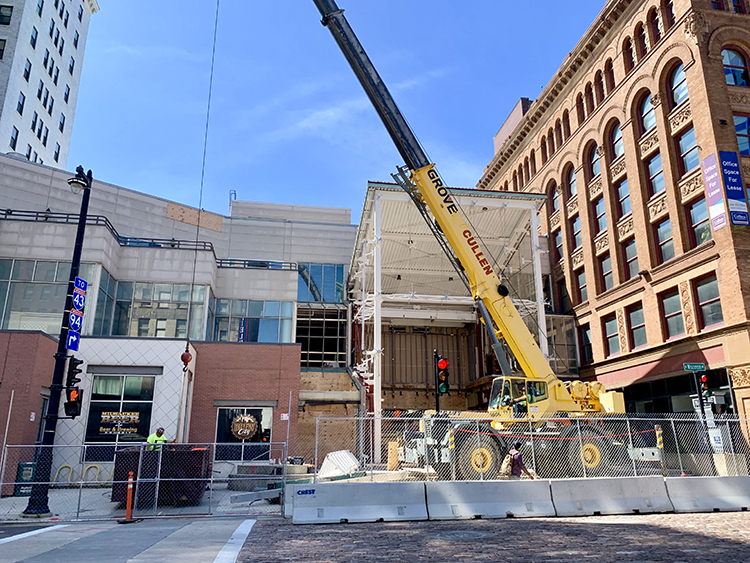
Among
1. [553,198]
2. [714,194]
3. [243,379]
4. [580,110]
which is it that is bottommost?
[243,379]

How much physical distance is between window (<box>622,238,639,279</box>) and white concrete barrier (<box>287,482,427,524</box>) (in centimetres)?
2150

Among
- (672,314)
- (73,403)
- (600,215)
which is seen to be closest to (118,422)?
(73,403)

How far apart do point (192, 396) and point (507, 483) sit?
633 inches

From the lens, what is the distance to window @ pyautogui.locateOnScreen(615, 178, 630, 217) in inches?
1183

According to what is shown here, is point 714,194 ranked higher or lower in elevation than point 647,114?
lower

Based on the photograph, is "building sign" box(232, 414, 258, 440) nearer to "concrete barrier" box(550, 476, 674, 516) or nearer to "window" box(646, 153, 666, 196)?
"concrete barrier" box(550, 476, 674, 516)

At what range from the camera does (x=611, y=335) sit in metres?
30.8

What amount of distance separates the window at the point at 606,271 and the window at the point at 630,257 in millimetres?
1008

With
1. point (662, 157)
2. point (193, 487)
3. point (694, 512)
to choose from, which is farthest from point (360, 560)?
point (662, 157)

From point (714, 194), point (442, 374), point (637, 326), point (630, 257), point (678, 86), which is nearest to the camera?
point (442, 374)

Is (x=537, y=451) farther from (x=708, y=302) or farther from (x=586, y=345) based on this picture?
(x=586, y=345)

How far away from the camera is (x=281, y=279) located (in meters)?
32.2

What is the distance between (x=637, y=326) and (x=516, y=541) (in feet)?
73.0

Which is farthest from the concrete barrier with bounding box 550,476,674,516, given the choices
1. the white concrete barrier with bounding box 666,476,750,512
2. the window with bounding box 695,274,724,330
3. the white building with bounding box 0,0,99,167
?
the white building with bounding box 0,0,99,167
